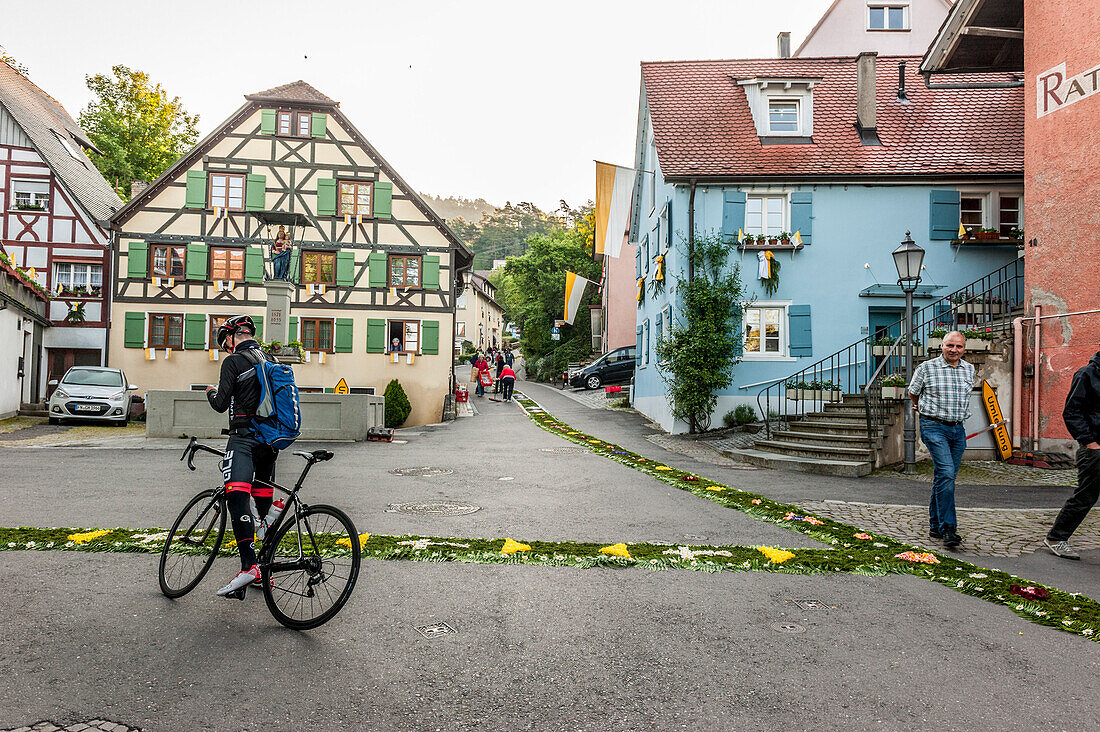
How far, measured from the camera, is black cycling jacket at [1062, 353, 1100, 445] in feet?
20.7

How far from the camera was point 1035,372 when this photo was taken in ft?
42.1

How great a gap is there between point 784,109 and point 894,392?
33.0ft

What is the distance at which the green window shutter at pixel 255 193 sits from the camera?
91.1ft

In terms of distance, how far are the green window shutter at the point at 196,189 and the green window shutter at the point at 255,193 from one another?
1499 millimetres

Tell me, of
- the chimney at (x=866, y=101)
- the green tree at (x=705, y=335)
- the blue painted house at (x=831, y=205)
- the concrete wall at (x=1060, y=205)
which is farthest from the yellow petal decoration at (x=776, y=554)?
the chimney at (x=866, y=101)

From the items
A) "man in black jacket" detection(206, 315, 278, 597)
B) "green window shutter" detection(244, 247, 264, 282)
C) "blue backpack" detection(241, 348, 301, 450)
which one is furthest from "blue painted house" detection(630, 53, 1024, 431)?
"green window shutter" detection(244, 247, 264, 282)

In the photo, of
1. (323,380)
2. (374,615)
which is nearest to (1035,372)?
(374,615)

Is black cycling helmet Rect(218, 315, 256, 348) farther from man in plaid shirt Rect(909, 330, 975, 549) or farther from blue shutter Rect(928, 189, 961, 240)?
blue shutter Rect(928, 189, 961, 240)

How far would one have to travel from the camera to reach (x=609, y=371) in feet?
122

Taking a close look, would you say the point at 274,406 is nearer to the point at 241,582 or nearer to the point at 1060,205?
the point at 241,582

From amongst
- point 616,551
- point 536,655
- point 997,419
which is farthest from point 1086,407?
point 997,419

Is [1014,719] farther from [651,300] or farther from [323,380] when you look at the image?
[323,380]

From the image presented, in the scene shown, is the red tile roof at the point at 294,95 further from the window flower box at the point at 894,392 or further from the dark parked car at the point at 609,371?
the window flower box at the point at 894,392

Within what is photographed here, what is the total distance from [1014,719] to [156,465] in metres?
12.2
